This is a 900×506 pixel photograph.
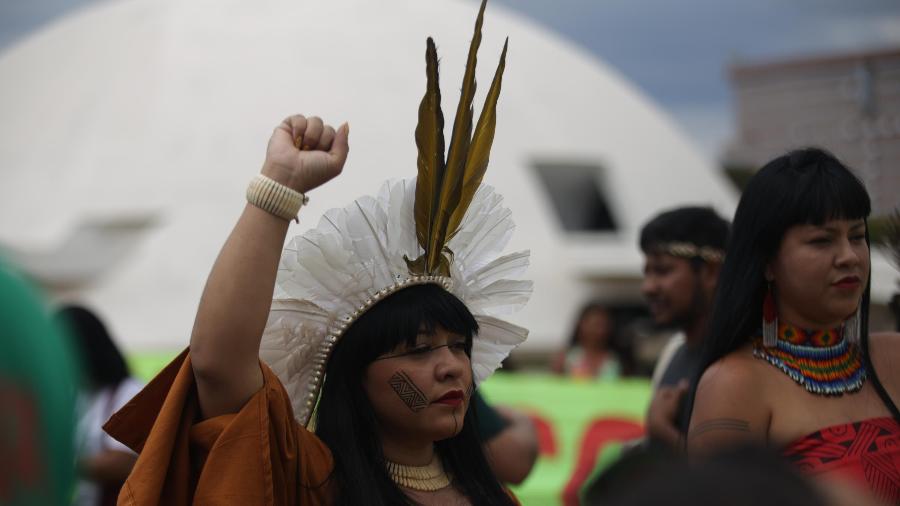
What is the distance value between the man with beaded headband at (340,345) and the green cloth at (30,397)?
3.05 ft

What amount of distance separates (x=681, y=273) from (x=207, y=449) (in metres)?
2.05

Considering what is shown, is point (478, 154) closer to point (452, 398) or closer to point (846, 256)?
point (452, 398)

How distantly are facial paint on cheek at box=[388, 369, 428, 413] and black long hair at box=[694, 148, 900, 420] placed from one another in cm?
67

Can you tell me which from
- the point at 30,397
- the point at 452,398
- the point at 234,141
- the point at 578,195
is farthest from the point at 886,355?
the point at 578,195

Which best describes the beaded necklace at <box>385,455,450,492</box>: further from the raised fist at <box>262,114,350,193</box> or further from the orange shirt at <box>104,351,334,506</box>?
the raised fist at <box>262,114,350,193</box>

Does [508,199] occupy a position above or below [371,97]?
below

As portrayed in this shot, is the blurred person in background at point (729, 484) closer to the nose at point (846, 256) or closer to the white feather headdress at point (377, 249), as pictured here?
the white feather headdress at point (377, 249)

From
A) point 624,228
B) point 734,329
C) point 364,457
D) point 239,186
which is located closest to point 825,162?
point 734,329

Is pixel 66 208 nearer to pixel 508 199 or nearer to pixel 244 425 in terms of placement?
pixel 508 199

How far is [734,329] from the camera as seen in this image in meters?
2.31

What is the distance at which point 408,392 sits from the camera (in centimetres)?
201

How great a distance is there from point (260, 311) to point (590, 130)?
1728cm

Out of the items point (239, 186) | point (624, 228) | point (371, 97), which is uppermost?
point (371, 97)

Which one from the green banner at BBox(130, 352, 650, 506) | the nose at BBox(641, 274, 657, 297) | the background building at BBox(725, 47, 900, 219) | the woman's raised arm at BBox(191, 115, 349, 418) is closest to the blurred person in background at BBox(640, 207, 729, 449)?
the nose at BBox(641, 274, 657, 297)
